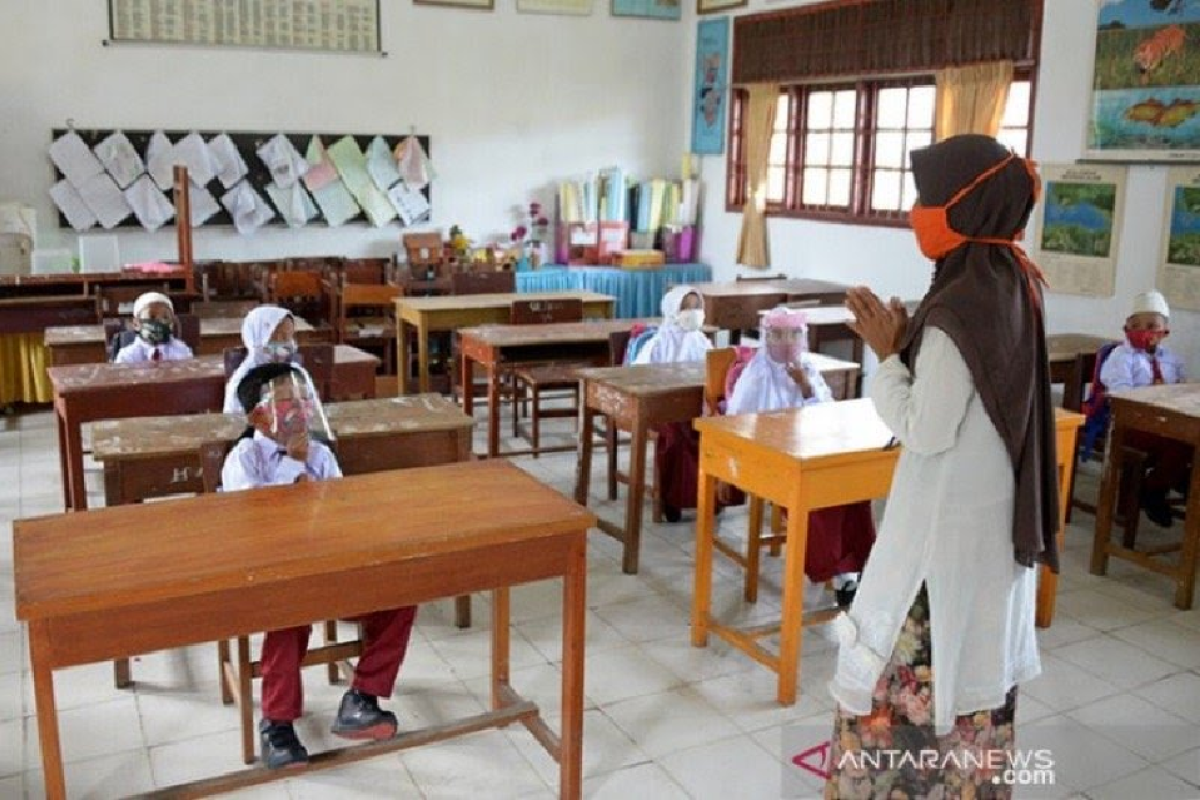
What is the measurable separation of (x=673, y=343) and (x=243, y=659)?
9.48 feet

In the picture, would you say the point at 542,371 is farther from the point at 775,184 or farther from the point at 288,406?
→ the point at 775,184

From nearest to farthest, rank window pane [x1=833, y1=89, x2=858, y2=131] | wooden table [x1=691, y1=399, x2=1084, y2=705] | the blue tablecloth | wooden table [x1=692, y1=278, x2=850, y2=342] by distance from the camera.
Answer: wooden table [x1=691, y1=399, x2=1084, y2=705], wooden table [x1=692, y1=278, x2=850, y2=342], window pane [x1=833, y1=89, x2=858, y2=131], the blue tablecloth

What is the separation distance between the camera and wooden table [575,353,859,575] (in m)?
4.25

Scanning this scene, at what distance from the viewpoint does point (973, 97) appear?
672 cm

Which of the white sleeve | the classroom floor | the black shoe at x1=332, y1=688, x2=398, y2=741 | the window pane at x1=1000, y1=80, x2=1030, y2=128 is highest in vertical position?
the window pane at x1=1000, y1=80, x2=1030, y2=128

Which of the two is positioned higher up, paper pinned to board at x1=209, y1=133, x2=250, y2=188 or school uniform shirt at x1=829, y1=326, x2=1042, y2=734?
paper pinned to board at x1=209, y1=133, x2=250, y2=188

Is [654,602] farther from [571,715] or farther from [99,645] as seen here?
[99,645]

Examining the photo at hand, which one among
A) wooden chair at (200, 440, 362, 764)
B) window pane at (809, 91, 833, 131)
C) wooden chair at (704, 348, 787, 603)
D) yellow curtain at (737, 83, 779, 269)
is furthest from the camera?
yellow curtain at (737, 83, 779, 269)

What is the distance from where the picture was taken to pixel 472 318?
21.3 ft

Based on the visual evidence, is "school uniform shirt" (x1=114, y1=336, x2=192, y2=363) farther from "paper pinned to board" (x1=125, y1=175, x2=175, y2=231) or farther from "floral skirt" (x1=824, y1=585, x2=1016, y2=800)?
"floral skirt" (x1=824, y1=585, x2=1016, y2=800)

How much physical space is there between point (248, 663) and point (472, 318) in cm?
390

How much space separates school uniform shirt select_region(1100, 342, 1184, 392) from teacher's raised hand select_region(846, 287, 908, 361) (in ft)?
10.9

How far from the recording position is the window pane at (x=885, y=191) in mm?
7555

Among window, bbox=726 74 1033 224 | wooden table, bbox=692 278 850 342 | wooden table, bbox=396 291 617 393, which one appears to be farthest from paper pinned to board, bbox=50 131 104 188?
window, bbox=726 74 1033 224
